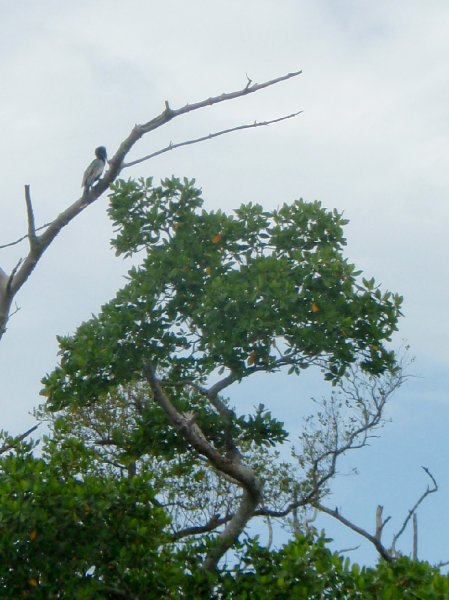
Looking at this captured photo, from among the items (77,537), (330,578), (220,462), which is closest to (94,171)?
(220,462)

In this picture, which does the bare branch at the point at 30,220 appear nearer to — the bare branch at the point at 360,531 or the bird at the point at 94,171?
the bird at the point at 94,171

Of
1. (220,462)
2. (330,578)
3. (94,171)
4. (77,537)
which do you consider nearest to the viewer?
(330,578)

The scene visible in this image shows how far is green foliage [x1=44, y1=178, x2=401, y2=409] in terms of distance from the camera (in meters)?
10.5

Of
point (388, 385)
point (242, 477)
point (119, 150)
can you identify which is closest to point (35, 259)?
point (119, 150)

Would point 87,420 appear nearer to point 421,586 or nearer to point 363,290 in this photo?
point 363,290

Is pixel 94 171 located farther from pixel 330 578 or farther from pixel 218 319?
pixel 330 578

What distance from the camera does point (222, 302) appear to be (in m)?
10.4

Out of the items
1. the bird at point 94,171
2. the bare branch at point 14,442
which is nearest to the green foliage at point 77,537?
the bare branch at point 14,442

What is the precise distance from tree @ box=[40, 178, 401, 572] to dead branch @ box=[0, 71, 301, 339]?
1.77 meters

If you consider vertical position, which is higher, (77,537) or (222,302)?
(222,302)

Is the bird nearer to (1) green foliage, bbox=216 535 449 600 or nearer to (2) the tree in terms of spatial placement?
(2) the tree

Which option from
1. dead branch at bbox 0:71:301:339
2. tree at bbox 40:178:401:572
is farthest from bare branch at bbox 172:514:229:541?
dead branch at bbox 0:71:301:339

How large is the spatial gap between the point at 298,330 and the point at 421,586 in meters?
3.26

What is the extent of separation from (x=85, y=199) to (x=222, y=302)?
1.91 meters
